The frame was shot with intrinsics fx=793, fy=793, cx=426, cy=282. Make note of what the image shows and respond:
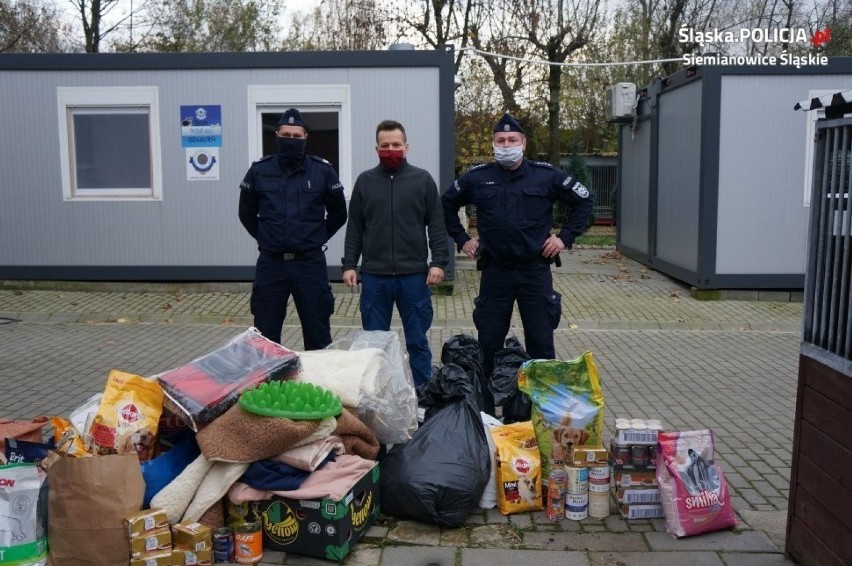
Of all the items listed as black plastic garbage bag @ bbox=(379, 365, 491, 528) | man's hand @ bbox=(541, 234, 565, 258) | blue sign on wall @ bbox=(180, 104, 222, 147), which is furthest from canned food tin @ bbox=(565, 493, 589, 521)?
blue sign on wall @ bbox=(180, 104, 222, 147)

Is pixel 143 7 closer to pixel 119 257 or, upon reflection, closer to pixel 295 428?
pixel 119 257

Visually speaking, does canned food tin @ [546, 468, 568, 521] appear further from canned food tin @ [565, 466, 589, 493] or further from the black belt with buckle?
the black belt with buckle

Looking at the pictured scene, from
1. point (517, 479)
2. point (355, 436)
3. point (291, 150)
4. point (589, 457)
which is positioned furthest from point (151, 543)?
point (291, 150)

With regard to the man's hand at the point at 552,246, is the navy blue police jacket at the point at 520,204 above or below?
above

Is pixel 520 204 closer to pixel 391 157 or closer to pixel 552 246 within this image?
pixel 552 246

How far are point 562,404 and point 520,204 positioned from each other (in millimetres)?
1446

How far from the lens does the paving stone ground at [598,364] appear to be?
3.69 meters

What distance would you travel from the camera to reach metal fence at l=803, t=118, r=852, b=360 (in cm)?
305

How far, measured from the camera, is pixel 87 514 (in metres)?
3.34

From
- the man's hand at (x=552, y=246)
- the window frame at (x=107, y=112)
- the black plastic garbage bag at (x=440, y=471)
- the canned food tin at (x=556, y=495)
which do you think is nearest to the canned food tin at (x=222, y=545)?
the black plastic garbage bag at (x=440, y=471)

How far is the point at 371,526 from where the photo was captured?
3.88 meters

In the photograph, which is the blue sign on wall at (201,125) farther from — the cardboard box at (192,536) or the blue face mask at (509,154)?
the cardboard box at (192,536)

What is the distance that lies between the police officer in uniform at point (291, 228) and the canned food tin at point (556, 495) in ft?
7.21

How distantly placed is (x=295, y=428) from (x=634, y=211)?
512 inches
